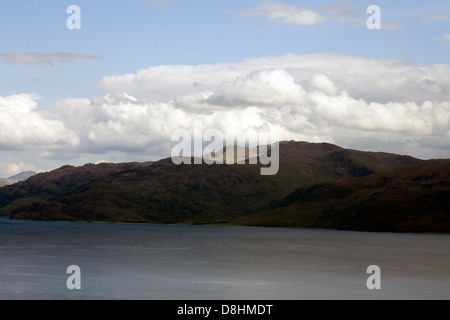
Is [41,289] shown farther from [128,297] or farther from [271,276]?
[271,276]

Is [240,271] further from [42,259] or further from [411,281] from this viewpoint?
[42,259]

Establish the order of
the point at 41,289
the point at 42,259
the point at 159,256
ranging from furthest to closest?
the point at 159,256 → the point at 42,259 → the point at 41,289

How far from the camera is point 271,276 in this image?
402 feet

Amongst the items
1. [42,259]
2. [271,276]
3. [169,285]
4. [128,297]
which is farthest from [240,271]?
[42,259]

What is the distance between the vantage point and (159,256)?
17288 cm
